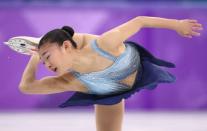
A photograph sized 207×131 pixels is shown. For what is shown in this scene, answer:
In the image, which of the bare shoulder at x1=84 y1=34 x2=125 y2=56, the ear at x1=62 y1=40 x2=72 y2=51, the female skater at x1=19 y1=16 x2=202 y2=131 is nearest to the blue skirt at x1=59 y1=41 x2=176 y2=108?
the female skater at x1=19 y1=16 x2=202 y2=131

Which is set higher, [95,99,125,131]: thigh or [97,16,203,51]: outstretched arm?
[97,16,203,51]: outstretched arm

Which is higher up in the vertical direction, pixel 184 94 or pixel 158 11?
pixel 158 11

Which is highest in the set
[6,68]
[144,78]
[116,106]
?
[144,78]

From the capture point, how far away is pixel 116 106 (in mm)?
2416

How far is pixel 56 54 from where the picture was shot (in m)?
2.13

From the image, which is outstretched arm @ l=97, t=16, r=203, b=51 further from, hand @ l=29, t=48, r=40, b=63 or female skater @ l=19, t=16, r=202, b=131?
hand @ l=29, t=48, r=40, b=63

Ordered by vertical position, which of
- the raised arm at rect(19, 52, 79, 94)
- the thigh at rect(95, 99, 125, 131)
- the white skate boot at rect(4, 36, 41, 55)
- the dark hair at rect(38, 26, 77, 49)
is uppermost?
the dark hair at rect(38, 26, 77, 49)

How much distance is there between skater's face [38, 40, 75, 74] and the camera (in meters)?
2.12

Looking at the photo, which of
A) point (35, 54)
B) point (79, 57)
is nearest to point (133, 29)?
point (79, 57)

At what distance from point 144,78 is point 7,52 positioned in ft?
5.30

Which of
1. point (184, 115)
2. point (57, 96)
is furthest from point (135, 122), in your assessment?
point (57, 96)

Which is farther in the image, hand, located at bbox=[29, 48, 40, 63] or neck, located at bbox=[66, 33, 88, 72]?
hand, located at bbox=[29, 48, 40, 63]

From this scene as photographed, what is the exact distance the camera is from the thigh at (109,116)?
2412 millimetres

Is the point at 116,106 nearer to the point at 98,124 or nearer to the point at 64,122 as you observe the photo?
the point at 98,124
